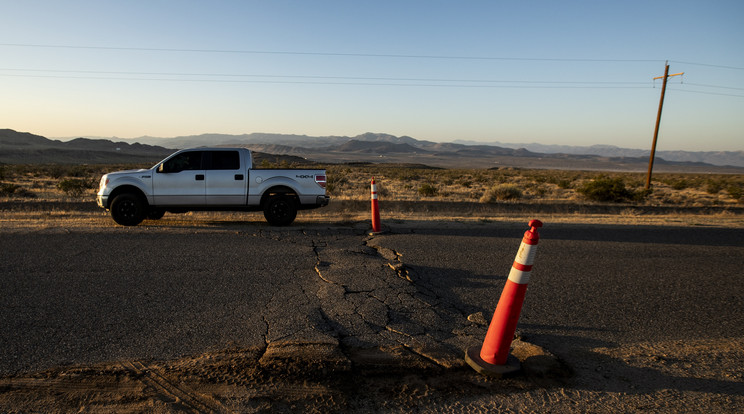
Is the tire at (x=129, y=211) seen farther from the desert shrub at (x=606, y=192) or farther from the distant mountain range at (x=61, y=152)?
the distant mountain range at (x=61, y=152)

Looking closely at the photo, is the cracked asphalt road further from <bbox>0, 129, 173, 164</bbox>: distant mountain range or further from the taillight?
<bbox>0, 129, 173, 164</bbox>: distant mountain range

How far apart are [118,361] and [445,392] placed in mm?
2659

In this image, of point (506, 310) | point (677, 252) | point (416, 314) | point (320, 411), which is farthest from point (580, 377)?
point (677, 252)

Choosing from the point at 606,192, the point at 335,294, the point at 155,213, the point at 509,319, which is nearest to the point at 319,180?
the point at 155,213

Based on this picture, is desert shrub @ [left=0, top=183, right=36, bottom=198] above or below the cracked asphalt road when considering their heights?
below

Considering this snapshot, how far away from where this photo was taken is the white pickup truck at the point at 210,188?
34.1ft

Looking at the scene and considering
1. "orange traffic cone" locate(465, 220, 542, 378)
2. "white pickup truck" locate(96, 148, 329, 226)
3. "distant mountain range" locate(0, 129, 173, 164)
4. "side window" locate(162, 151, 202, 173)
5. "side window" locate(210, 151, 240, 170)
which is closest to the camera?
"orange traffic cone" locate(465, 220, 542, 378)

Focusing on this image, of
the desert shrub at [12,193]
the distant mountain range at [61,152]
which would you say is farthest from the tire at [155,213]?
the distant mountain range at [61,152]

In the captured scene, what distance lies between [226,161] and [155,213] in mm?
2148

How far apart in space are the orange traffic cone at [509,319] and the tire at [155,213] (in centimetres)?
895

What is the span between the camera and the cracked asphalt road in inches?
165

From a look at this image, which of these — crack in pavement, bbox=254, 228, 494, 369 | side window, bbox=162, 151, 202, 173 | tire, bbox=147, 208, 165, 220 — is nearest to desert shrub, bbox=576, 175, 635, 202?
crack in pavement, bbox=254, 228, 494, 369

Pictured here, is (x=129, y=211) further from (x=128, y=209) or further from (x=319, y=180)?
(x=319, y=180)

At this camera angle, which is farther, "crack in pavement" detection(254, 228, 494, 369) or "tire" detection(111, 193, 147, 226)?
"tire" detection(111, 193, 147, 226)
